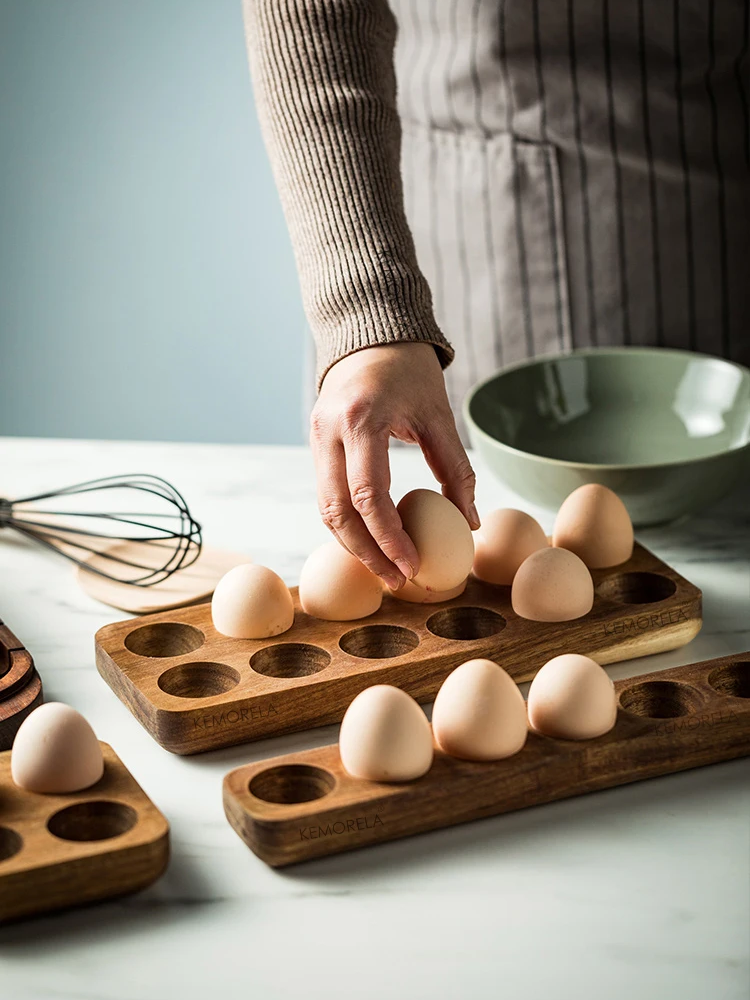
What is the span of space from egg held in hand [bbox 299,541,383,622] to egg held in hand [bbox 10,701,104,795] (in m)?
0.25

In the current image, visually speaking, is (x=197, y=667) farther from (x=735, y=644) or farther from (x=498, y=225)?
(x=498, y=225)

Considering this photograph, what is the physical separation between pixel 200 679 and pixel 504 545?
27cm

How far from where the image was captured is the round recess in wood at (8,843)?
617mm

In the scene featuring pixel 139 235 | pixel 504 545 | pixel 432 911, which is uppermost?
pixel 139 235

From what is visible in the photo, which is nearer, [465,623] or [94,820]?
[94,820]

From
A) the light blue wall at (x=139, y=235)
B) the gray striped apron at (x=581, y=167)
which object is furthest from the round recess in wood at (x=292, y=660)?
the light blue wall at (x=139, y=235)

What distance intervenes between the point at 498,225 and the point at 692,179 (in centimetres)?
23

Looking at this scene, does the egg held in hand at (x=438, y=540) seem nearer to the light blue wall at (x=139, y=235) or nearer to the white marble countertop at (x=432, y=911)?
the white marble countertop at (x=432, y=911)

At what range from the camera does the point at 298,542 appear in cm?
110

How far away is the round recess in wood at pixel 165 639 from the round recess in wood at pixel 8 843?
0.25 metres

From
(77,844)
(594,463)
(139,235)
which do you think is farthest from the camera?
(139,235)

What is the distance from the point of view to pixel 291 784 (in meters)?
0.69

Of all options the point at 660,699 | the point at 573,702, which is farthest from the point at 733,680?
the point at 573,702

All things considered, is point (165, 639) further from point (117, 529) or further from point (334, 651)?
point (117, 529)
